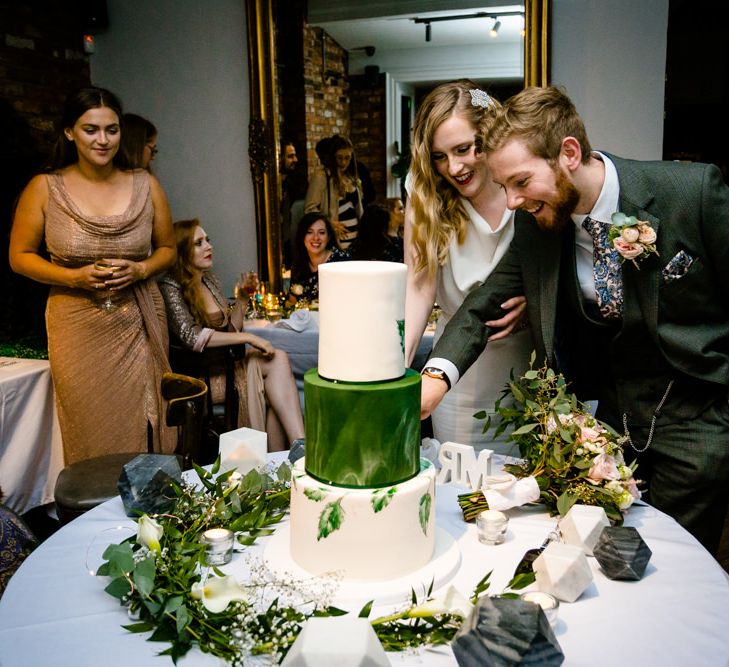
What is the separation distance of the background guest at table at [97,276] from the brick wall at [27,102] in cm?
106

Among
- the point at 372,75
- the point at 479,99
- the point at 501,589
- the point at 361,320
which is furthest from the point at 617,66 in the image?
the point at 501,589

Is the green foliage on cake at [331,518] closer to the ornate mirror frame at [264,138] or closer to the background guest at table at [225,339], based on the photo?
the background guest at table at [225,339]

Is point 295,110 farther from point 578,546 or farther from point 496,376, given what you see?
point 578,546

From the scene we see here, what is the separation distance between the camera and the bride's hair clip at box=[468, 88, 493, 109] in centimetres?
226

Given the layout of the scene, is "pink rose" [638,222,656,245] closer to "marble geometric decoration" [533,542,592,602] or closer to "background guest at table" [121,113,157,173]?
"marble geometric decoration" [533,542,592,602]

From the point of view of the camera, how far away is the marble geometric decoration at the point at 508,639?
1.05 metres

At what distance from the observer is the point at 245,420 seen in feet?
12.8

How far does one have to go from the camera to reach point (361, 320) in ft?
4.37

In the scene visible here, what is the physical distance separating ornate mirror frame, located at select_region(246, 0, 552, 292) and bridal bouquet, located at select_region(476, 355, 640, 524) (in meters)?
3.30

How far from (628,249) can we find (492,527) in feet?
2.52

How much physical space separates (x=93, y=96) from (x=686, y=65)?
10.8ft

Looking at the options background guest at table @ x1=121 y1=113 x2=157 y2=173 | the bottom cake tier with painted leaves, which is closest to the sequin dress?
background guest at table @ x1=121 y1=113 x2=157 y2=173

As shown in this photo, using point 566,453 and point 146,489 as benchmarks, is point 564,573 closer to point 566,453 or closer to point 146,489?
point 566,453

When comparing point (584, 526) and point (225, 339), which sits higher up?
point (584, 526)
